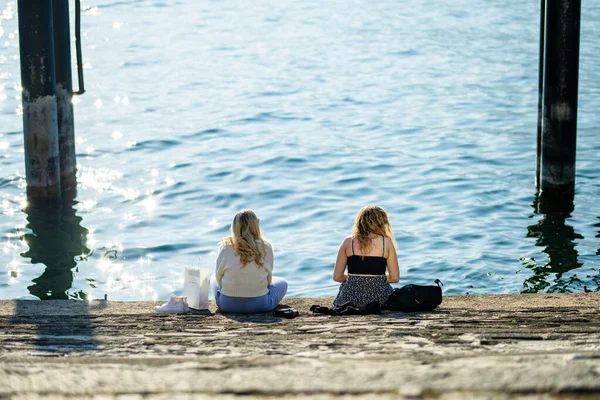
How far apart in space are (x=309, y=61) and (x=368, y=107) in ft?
15.3

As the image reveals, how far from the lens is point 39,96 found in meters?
12.4

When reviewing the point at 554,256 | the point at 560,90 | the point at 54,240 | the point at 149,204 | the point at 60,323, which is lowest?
the point at 60,323

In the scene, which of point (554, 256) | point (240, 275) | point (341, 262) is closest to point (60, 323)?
point (240, 275)

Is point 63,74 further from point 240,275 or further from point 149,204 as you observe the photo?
point 240,275

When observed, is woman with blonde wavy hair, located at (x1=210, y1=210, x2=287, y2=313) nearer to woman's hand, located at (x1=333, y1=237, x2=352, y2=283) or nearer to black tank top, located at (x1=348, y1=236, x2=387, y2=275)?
woman's hand, located at (x1=333, y1=237, x2=352, y2=283)

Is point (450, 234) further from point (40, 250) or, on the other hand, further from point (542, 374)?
point (542, 374)

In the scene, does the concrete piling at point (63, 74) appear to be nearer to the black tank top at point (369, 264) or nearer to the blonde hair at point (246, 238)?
the blonde hair at point (246, 238)

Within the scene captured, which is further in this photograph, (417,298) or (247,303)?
(247,303)

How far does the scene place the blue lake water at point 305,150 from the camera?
1272 cm

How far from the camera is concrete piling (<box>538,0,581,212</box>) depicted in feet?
40.4

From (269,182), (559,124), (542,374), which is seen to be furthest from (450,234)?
(542,374)

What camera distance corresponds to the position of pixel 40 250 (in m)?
13.1

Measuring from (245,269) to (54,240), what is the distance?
5.81 m

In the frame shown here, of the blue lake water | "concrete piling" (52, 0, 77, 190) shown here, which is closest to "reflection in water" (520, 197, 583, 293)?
the blue lake water
